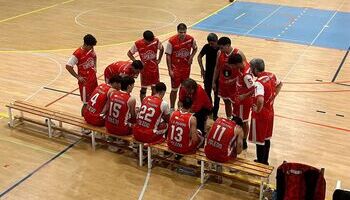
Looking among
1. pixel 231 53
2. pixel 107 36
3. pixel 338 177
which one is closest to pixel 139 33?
pixel 107 36

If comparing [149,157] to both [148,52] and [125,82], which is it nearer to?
[125,82]

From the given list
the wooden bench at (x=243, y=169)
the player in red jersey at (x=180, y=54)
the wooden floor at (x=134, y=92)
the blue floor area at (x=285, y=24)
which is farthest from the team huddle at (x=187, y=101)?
the blue floor area at (x=285, y=24)

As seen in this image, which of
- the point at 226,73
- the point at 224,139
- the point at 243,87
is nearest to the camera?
the point at 224,139

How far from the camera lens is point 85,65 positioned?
877 cm

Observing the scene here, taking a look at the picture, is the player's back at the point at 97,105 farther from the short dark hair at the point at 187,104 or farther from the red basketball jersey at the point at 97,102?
the short dark hair at the point at 187,104

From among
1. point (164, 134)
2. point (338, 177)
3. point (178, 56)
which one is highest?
point (178, 56)

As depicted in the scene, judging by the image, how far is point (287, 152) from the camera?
863 centimetres

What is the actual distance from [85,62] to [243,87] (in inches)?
117

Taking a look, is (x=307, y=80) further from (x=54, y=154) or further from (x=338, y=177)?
(x=54, y=154)

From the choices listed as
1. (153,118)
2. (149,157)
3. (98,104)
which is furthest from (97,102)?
(149,157)

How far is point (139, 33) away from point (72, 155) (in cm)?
832

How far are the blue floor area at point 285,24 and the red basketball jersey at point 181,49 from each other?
7131 mm

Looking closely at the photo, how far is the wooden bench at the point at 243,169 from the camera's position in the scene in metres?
7.01

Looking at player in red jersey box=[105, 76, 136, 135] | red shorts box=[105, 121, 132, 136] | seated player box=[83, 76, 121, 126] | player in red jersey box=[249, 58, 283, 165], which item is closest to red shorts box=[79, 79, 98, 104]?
seated player box=[83, 76, 121, 126]
